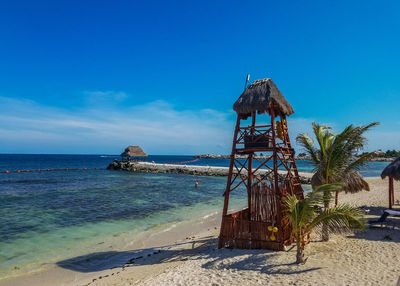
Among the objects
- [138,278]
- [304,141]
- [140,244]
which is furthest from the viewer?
[140,244]

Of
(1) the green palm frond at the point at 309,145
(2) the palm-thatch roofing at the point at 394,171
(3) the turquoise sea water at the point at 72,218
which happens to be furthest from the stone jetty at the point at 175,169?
(1) the green palm frond at the point at 309,145

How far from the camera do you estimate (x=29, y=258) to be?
34.4ft

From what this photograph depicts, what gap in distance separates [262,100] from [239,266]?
5.54m

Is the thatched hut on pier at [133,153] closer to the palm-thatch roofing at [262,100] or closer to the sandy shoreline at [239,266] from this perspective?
the sandy shoreline at [239,266]

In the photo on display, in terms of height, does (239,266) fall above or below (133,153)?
below

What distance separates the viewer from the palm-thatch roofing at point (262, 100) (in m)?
9.34

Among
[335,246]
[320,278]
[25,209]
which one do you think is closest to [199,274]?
[320,278]

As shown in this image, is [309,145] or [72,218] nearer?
[309,145]

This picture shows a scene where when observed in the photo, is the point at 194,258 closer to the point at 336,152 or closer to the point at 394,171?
the point at 336,152

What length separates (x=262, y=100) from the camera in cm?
934

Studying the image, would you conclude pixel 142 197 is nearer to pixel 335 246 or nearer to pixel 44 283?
pixel 44 283

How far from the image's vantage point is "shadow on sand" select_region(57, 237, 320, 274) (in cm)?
729

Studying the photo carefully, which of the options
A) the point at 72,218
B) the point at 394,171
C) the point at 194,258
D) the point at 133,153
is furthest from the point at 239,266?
the point at 133,153

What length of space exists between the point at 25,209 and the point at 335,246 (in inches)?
817
